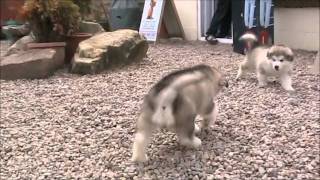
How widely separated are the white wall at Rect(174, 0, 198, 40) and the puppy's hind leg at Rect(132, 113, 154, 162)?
605cm

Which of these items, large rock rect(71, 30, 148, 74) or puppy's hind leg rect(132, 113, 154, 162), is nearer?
puppy's hind leg rect(132, 113, 154, 162)

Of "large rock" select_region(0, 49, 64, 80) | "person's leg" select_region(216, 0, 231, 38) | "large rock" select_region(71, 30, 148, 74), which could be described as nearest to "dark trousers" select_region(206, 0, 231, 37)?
"person's leg" select_region(216, 0, 231, 38)

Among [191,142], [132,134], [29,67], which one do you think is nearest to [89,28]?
[29,67]

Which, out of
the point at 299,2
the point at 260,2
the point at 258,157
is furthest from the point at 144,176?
the point at 299,2

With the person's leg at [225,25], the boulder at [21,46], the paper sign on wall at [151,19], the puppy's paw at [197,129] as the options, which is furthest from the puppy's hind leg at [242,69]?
the paper sign on wall at [151,19]

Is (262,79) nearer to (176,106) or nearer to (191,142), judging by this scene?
(191,142)

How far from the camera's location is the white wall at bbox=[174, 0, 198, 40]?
886 cm

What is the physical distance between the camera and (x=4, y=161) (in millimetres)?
3324

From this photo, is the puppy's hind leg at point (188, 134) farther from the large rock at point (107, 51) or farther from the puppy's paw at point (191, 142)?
the large rock at point (107, 51)

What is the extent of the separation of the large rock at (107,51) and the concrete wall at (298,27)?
A: 7.75 feet

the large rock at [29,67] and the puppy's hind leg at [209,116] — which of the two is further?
the large rock at [29,67]

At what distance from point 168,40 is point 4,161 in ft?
18.2

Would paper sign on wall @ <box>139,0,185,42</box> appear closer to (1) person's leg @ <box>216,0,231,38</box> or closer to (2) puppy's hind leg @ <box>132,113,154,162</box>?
(1) person's leg @ <box>216,0,231,38</box>

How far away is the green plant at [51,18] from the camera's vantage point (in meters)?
6.14
